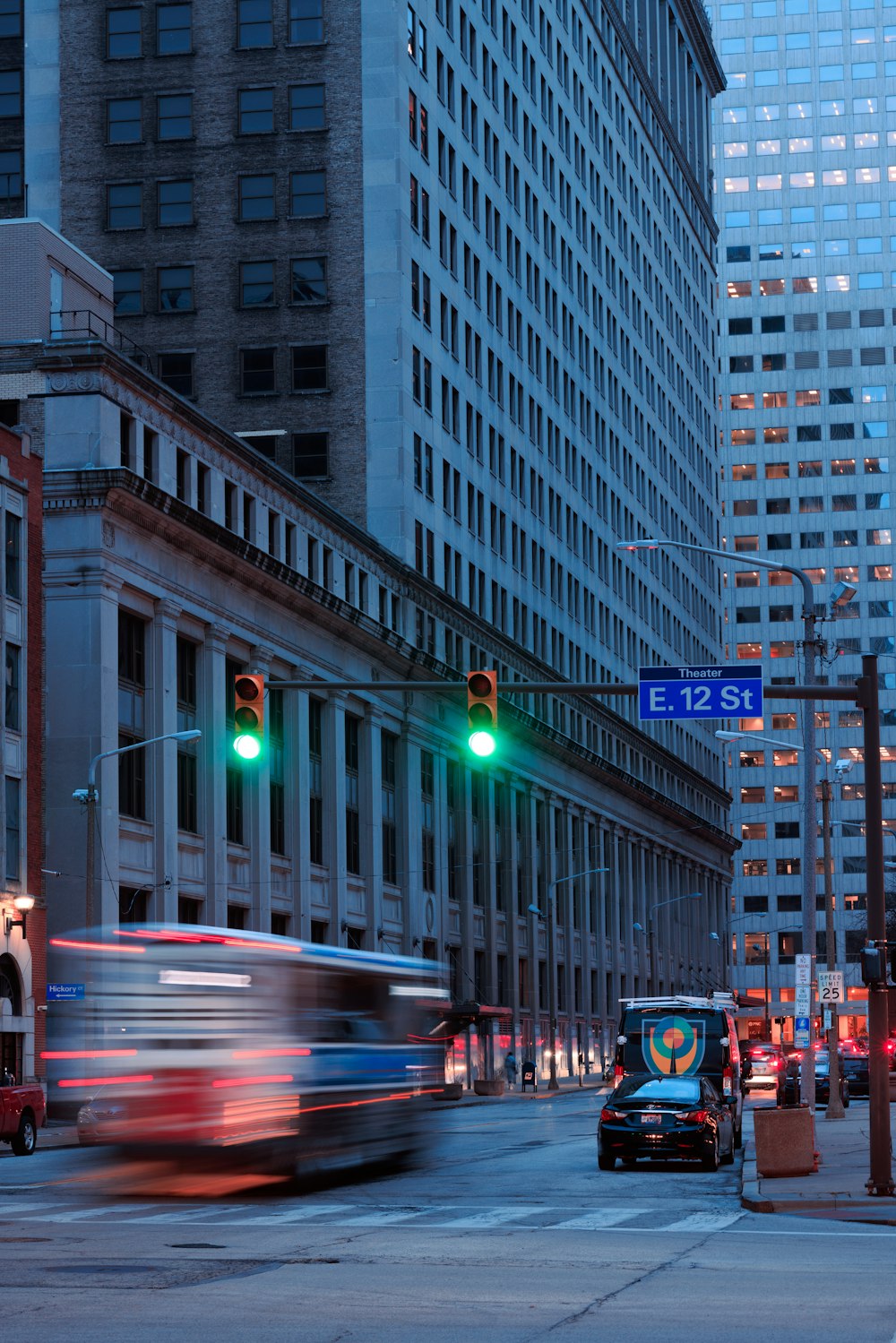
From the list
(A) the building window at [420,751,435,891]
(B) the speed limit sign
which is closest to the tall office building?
(A) the building window at [420,751,435,891]

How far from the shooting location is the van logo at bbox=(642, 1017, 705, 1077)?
39.8 meters

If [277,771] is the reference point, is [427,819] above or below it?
below

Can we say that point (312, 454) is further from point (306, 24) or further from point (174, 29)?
point (174, 29)

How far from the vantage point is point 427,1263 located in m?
18.7

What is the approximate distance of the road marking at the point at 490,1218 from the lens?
22.7 meters

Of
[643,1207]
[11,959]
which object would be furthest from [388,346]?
[643,1207]

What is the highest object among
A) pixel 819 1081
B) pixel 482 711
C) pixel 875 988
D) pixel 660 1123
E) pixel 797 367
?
pixel 797 367

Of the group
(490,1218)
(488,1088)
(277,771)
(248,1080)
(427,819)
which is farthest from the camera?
(427,819)

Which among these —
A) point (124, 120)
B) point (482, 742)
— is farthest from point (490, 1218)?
point (124, 120)

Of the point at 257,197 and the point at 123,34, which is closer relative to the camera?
the point at 257,197

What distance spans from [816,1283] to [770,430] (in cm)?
17047

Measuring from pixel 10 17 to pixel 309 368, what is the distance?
62.2 feet

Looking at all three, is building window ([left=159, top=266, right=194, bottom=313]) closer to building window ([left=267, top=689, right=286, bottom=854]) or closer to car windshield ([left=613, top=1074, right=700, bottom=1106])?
building window ([left=267, top=689, right=286, bottom=854])

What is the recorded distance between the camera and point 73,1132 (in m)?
48.9
